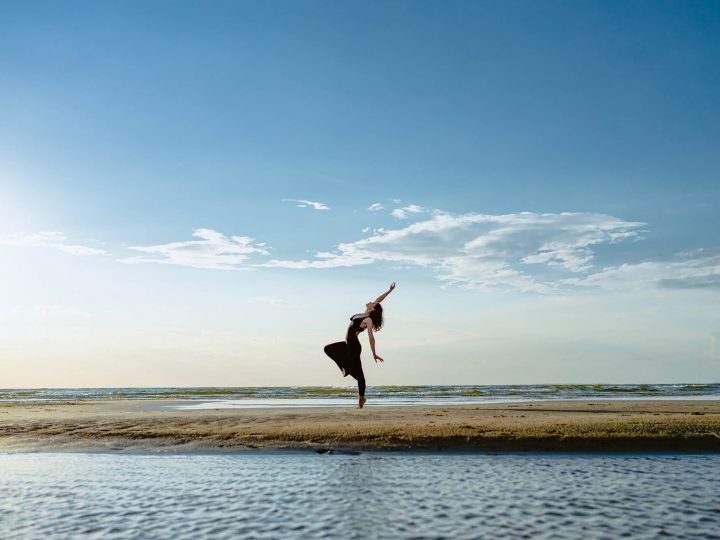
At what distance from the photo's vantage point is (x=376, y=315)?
62.4 ft

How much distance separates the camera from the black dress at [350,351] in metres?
19.5

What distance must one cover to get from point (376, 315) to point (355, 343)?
1.38m

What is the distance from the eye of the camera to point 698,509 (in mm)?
8953

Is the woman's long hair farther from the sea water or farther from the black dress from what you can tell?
the sea water

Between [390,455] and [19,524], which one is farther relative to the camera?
[390,455]

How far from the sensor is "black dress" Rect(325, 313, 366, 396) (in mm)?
19547

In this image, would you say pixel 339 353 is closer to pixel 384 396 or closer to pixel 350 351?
pixel 350 351

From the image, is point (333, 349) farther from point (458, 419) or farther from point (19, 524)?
point (19, 524)

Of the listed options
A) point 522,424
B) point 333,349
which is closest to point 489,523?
point 522,424

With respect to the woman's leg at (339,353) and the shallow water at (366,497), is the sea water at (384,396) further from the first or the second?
the shallow water at (366,497)

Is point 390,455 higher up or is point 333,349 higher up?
point 333,349

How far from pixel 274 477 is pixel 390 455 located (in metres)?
3.66

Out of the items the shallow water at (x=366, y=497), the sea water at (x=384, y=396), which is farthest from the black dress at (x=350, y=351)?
the sea water at (x=384, y=396)

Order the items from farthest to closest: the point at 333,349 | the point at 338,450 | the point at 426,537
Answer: the point at 333,349 < the point at 338,450 < the point at 426,537
